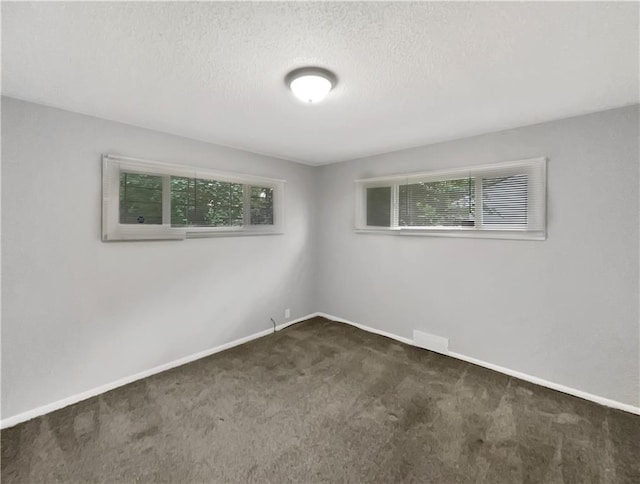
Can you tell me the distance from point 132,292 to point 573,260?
3839 millimetres

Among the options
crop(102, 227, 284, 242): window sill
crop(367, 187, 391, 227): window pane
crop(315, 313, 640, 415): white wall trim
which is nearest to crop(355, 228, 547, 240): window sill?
crop(367, 187, 391, 227): window pane

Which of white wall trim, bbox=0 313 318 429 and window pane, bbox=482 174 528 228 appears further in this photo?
window pane, bbox=482 174 528 228

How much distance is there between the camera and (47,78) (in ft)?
5.59

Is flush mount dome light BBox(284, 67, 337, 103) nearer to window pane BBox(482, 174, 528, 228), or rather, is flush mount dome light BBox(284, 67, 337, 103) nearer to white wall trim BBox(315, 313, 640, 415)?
window pane BBox(482, 174, 528, 228)

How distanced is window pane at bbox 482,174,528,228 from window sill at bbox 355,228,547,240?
9 centimetres

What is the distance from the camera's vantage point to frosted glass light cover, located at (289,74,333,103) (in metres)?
1.63

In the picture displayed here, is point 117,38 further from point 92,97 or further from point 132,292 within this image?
point 132,292

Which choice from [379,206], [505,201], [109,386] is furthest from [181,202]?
[505,201]

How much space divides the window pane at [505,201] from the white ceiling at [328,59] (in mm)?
538

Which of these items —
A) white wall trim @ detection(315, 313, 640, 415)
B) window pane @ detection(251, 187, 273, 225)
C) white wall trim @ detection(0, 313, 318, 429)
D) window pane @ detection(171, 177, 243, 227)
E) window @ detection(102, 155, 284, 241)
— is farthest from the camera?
window pane @ detection(251, 187, 273, 225)

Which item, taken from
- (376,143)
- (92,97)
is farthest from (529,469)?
(92,97)

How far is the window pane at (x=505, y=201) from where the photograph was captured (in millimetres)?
2555

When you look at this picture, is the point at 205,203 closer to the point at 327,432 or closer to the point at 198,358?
the point at 198,358

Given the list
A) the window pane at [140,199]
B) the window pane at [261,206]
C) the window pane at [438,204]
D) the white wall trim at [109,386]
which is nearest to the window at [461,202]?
the window pane at [438,204]
